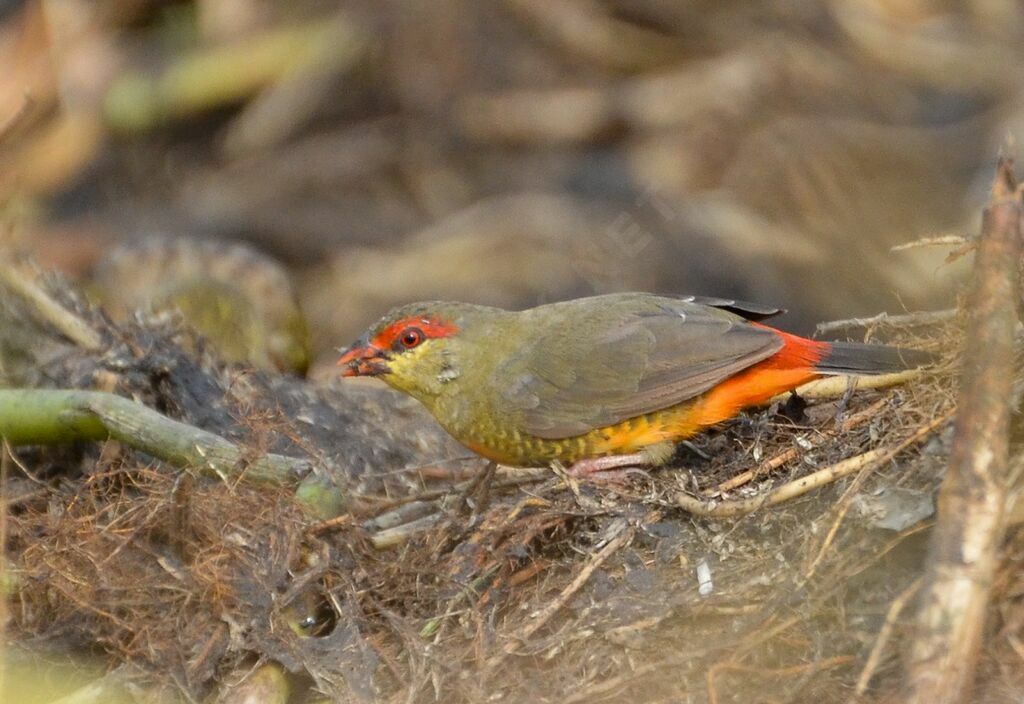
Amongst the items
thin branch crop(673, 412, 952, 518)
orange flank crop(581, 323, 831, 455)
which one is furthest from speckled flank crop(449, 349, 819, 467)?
thin branch crop(673, 412, 952, 518)

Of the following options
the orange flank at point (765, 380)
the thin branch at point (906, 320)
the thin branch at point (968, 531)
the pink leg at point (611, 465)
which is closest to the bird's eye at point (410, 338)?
the pink leg at point (611, 465)

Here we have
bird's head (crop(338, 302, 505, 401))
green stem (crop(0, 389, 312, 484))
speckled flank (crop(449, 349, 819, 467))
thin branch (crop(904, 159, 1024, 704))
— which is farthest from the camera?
bird's head (crop(338, 302, 505, 401))

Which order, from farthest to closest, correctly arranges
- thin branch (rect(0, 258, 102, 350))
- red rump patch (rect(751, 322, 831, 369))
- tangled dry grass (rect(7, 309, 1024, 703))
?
thin branch (rect(0, 258, 102, 350)), red rump patch (rect(751, 322, 831, 369)), tangled dry grass (rect(7, 309, 1024, 703))

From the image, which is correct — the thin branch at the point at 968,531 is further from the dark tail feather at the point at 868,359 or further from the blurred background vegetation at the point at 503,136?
the blurred background vegetation at the point at 503,136

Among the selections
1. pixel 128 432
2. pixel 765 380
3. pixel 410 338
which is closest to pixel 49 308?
pixel 128 432

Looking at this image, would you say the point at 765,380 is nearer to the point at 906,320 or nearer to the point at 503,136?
the point at 906,320

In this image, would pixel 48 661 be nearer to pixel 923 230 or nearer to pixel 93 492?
pixel 93 492

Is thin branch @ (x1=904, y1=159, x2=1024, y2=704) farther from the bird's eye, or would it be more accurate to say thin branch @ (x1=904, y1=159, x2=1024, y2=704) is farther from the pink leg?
the bird's eye
